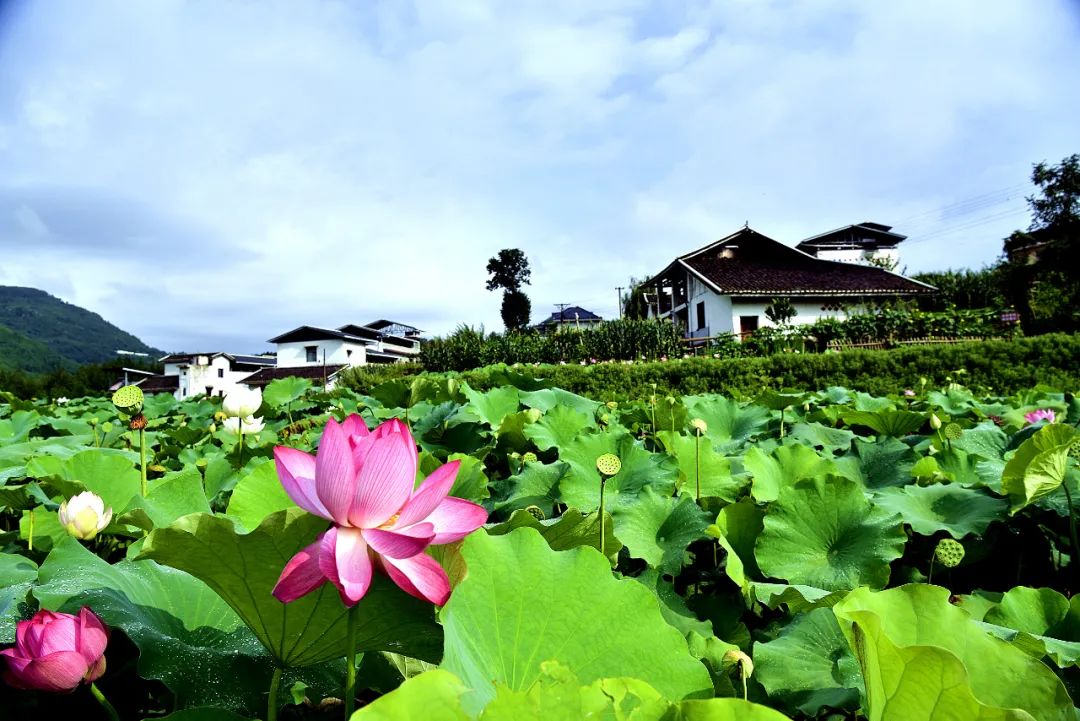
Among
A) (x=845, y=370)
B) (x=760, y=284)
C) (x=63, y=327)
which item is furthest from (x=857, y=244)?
(x=63, y=327)

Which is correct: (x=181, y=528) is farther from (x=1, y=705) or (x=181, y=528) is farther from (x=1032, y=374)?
(x=1032, y=374)

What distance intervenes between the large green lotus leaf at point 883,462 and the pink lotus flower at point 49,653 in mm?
1452

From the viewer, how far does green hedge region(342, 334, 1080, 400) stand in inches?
383

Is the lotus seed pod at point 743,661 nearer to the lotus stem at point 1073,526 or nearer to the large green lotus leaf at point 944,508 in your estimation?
the large green lotus leaf at point 944,508

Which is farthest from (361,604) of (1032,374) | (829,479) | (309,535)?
(1032,374)

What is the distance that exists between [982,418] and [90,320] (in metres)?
228

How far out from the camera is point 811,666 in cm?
69

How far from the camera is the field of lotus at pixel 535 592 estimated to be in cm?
44

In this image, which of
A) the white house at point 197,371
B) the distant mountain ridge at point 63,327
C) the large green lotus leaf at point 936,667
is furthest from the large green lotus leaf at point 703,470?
the distant mountain ridge at point 63,327

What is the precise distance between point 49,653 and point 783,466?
1.25 meters

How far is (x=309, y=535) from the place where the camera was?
0.53 m

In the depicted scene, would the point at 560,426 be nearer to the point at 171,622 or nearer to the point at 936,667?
the point at 171,622

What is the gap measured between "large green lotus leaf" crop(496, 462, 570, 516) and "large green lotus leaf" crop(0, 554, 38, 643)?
0.70 meters

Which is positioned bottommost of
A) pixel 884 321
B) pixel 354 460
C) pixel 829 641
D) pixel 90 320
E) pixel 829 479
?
pixel 829 641
